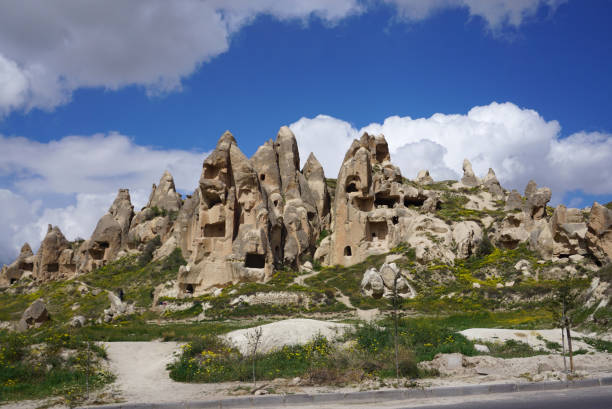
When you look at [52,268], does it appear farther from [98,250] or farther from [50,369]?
[50,369]

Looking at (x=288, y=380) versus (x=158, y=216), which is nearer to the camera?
(x=288, y=380)

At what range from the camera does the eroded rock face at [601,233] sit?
105ft

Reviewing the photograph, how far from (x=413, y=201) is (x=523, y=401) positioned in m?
45.7

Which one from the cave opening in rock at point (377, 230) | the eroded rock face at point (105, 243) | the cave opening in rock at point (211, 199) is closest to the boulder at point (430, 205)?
the cave opening in rock at point (377, 230)

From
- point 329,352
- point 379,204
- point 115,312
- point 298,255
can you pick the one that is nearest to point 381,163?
point 379,204

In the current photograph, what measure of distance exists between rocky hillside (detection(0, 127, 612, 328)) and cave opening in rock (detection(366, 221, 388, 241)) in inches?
4.0

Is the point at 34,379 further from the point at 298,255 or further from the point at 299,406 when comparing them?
the point at 298,255

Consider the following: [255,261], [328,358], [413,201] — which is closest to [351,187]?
[413,201]

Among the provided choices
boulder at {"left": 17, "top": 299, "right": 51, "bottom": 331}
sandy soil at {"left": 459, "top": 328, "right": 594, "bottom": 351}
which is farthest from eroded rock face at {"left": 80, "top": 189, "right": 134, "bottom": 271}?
sandy soil at {"left": 459, "top": 328, "right": 594, "bottom": 351}

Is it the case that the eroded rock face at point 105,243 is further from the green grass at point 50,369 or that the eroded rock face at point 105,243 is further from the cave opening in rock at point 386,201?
the green grass at point 50,369

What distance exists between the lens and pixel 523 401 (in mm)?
10523

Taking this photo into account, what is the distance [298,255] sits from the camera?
46938mm

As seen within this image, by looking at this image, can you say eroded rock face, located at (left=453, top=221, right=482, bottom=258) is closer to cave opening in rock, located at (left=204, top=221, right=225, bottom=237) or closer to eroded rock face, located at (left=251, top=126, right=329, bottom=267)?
eroded rock face, located at (left=251, top=126, right=329, bottom=267)

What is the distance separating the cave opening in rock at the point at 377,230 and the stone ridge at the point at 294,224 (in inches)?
4.0
